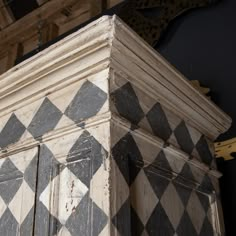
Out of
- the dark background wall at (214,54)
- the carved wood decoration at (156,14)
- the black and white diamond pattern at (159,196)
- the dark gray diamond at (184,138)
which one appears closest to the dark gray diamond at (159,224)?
the black and white diamond pattern at (159,196)

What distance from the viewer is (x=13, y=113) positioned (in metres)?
0.92

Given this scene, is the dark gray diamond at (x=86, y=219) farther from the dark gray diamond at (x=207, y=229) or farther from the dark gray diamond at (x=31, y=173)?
the dark gray diamond at (x=207, y=229)

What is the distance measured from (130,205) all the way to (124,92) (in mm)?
232

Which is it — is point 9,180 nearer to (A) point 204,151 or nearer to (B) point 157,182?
(B) point 157,182

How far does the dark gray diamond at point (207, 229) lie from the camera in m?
0.93

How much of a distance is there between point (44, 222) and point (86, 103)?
0.83 ft

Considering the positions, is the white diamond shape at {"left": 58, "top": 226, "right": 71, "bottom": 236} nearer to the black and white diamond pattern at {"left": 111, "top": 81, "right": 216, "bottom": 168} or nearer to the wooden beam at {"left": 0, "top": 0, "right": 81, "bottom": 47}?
the black and white diamond pattern at {"left": 111, "top": 81, "right": 216, "bottom": 168}

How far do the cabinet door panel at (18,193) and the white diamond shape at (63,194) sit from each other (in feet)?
0.17

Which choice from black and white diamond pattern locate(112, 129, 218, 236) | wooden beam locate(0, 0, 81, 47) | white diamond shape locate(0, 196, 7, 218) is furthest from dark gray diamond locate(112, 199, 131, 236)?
wooden beam locate(0, 0, 81, 47)

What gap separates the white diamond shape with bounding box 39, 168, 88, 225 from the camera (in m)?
0.70

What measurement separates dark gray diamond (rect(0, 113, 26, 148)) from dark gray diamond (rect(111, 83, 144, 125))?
0.87 feet

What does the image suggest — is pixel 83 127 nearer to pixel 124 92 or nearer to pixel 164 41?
pixel 124 92

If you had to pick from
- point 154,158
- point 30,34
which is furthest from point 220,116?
point 30,34

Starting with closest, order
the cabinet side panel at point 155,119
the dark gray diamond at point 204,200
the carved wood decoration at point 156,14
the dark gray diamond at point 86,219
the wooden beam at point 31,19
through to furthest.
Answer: the dark gray diamond at point 86,219
the cabinet side panel at point 155,119
the dark gray diamond at point 204,200
the carved wood decoration at point 156,14
the wooden beam at point 31,19
